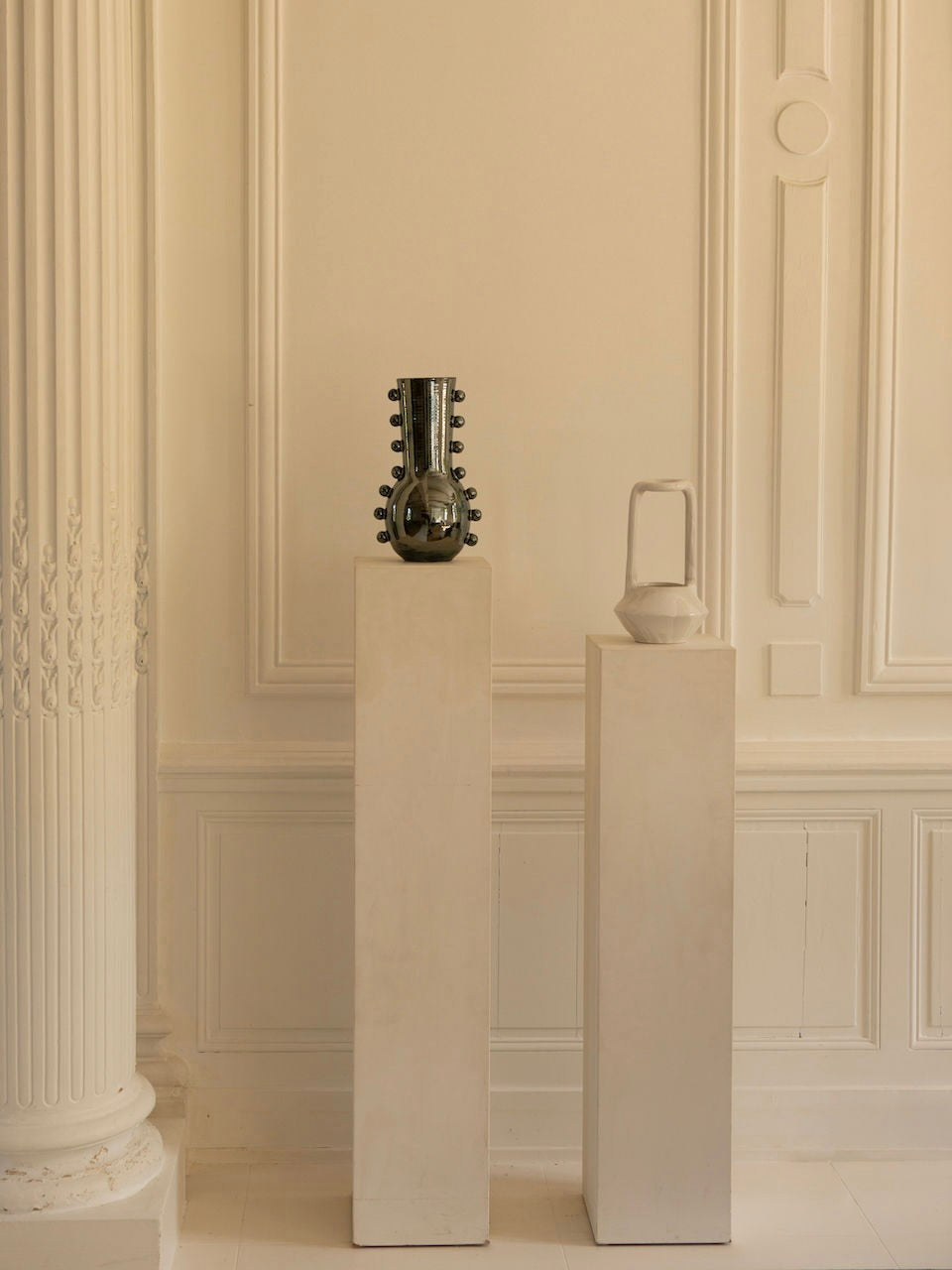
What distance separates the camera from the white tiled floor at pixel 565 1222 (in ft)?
9.04

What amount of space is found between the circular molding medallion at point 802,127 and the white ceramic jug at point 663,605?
2.79ft

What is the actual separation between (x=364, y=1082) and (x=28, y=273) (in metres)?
1.64

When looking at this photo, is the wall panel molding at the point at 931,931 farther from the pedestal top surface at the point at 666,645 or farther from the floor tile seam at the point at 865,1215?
the pedestal top surface at the point at 666,645

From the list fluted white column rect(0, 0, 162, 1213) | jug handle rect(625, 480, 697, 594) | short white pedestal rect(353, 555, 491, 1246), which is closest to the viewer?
fluted white column rect(0, 0, 162, 1213)

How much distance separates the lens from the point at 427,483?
275 centimetres

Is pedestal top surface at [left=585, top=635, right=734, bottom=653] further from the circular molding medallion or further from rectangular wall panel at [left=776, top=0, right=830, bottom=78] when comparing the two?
rectangular wall panel at [left=776, top=0, right=830, bottom=78]

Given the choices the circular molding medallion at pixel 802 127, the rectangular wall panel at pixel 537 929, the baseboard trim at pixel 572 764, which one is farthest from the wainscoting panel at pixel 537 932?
the circular molding medallion at pixel 802 127

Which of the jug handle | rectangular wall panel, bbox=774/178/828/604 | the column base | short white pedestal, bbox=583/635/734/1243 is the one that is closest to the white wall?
rectangular wall panel, bbox=774/178/828/604

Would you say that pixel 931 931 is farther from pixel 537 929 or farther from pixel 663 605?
pixel 663 605

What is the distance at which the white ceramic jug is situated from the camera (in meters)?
2.77

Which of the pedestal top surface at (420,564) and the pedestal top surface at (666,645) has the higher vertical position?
the pedestal top surface at (420,564)

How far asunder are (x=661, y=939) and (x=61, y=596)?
1.30 meters

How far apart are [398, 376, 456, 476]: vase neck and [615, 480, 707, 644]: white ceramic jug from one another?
40 centimetres

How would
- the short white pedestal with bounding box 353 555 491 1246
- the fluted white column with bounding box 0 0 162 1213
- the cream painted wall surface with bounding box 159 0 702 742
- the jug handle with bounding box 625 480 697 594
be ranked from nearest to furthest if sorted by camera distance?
the fluted white column with bounding box 0 0 162 1213 < the short white pedestal with bounding box 353 555 491 1246 < the jug handle with bounding box 625 480 697 594 < the cream painted wall surface with bounding box 159 0 702 742
